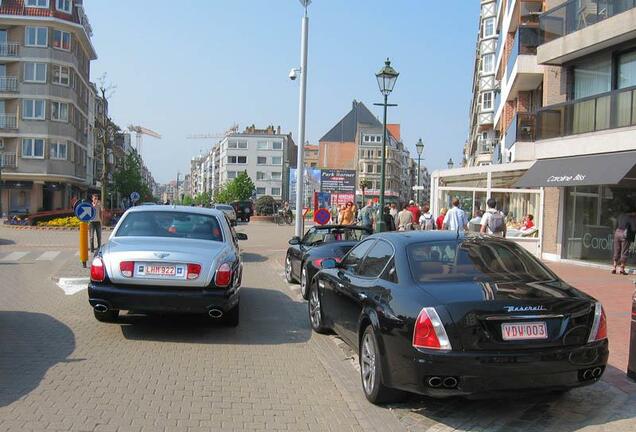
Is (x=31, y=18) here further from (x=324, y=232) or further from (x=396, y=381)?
(x=396, y=381)

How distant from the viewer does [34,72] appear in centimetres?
5028

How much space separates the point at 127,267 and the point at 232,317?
1592 mm

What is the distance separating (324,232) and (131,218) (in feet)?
14.2

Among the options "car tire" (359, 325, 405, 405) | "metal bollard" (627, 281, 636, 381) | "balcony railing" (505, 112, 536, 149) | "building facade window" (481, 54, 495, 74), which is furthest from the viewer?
"building facade window" (481, 54, 495, 74)

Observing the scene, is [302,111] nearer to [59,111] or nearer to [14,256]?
[14,256]

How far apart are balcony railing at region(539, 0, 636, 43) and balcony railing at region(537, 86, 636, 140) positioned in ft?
6.79

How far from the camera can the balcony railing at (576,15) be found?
1592 centimetres

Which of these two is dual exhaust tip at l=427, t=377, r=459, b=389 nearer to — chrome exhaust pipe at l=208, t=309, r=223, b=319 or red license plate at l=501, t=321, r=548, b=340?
red license plate at l=501, t=321, r=548, b=340

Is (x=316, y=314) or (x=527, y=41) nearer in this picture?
(x=316, y=314)

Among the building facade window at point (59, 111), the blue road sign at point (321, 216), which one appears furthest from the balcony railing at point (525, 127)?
the building facade window at point (59, 111)

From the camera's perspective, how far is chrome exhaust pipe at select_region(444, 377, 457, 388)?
4.47m

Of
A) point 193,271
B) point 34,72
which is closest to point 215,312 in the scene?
point 193,271

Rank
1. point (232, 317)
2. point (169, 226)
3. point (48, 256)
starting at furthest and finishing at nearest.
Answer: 1. point (48, 256)
2. point (169, 226)
3. point (232, 317)

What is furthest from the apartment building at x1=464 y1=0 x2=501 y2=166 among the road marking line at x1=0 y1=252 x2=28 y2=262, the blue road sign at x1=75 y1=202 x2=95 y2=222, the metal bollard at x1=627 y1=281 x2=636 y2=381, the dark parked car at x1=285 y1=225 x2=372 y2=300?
the metal bollard at x1=627 y1=281 x2=636 y2=381
